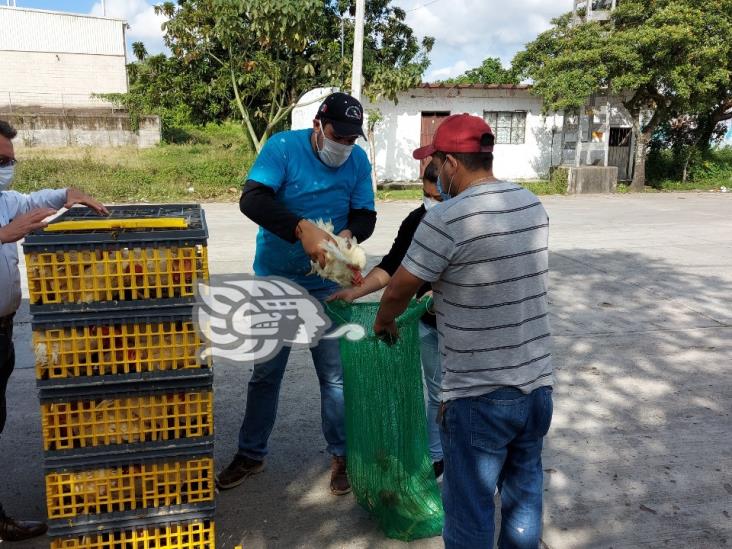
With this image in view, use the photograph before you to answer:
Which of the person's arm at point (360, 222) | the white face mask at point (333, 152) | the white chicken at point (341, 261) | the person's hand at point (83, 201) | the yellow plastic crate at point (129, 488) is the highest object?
the white face mask at point (333, 152)

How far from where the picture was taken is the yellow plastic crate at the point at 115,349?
2213mm

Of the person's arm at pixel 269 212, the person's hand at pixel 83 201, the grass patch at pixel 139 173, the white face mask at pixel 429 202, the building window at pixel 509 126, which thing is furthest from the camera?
the building window at pixel 509 126

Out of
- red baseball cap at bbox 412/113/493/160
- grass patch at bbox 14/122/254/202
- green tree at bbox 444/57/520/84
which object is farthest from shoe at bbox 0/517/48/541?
green tree at bbox 444/57/520/84

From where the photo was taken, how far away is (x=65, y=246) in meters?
2.17

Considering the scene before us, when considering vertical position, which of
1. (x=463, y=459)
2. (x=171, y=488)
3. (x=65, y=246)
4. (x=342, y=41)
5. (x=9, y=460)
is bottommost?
(x=9, y=460)

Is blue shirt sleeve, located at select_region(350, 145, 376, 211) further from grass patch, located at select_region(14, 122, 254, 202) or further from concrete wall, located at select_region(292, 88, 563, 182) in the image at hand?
→ concrete wall, located at select_region(292, 88, 563, 182)

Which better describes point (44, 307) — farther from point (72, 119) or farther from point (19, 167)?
point (72, 119)

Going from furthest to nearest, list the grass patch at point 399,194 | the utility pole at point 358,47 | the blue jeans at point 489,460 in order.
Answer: the grass patch at point 399,194 → the utility pole at point 358,47 → the blue jeans at point 489,460

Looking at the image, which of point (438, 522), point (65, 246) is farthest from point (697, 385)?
point (65, 246)

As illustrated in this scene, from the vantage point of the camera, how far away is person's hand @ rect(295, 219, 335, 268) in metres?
2.79

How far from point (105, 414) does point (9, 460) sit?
5.36 ft

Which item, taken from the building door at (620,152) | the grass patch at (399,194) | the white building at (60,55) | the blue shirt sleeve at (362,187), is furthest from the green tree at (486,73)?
the blue shirt sleeve at (362,187)

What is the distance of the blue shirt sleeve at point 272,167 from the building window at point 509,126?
18412 mm

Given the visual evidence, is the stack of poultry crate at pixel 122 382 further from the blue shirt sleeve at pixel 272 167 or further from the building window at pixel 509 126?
the building window at pixel 509 126
